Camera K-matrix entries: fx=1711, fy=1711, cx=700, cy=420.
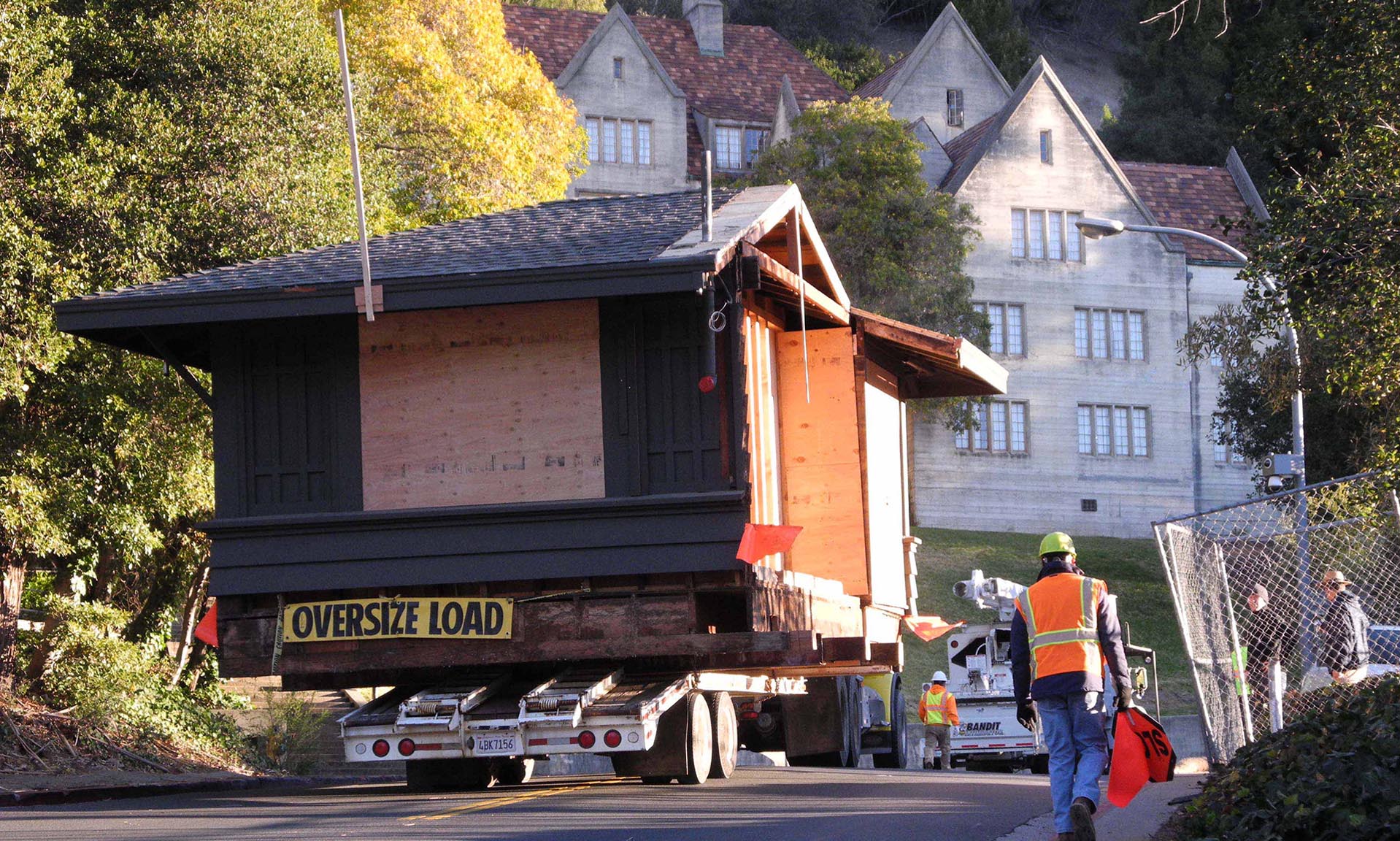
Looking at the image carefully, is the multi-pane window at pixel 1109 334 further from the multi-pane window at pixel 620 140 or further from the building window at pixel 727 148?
the multi-pane window at pixel 620 140

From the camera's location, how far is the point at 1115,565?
46.1 meters

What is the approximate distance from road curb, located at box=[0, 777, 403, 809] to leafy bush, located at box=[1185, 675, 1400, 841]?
393 inches

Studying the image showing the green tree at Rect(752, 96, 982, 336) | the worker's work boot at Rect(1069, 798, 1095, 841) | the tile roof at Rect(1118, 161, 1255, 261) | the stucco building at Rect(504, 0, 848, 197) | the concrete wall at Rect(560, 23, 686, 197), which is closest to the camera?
the worker's work boot at Rect(1069, 798, 1095, 841)

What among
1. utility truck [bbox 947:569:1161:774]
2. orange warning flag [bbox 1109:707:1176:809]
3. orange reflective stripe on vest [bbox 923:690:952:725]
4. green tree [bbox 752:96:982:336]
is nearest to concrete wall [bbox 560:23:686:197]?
green tree [bbox 752:96:982:336]

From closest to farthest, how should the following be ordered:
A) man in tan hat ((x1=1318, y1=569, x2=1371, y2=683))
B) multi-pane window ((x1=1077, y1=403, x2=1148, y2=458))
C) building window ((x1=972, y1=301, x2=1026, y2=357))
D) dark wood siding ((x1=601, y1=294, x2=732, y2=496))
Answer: man in tan hat ((x1=1318, y1=569, x2=1371, y2=683))
dark wood siding ((x1=601, y1=294, x2=732, y2=496))
building window ((x1=972, y1=301, x2=1026, y2=357))
multi-pane window ((x1=1077, y1=403, x2=1148, y2=458))

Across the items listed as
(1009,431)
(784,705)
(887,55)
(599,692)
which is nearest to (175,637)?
(784,705)

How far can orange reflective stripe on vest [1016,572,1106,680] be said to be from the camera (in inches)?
388

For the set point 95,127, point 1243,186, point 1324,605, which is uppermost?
point 1243,186

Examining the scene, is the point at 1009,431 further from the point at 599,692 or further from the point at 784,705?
the point at 599,692

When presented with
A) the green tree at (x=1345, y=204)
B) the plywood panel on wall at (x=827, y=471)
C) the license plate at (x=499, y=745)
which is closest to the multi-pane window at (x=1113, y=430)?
the plywood panel on wall at (x=827, y=471)

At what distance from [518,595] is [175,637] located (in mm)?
16029

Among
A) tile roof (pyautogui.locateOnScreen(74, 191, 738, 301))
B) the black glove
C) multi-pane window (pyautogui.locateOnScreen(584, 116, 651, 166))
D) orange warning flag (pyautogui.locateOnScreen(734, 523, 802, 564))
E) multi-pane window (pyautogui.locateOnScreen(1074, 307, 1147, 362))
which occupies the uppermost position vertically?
multi-pane window (pyautogui.locateOnScreen(584, 116, 651, 166))

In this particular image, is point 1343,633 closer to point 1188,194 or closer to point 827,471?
point 827,471

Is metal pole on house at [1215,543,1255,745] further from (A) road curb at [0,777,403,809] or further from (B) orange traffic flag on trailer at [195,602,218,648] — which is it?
(A) road curb at [0,777,403,809]
